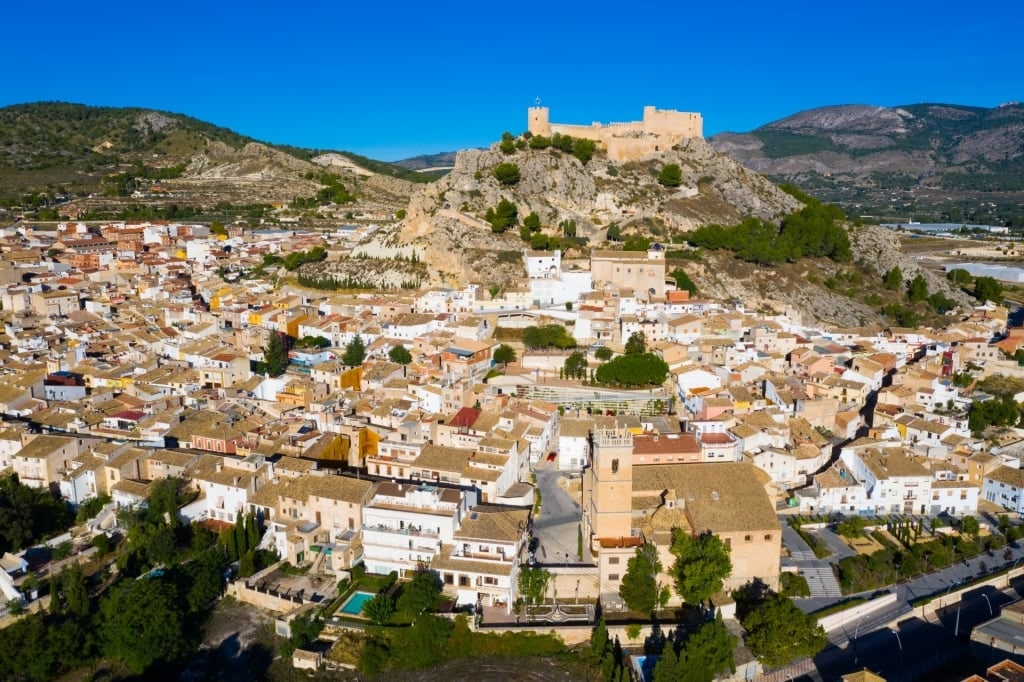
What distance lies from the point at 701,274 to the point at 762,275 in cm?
376

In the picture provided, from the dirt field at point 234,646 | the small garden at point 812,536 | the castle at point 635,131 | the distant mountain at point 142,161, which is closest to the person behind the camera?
the dirt field at point 234,646

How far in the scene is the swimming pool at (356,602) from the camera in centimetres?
1755

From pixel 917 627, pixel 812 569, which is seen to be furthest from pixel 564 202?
pixel 917 627

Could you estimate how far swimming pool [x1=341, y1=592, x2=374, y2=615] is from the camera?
1755 centimetres

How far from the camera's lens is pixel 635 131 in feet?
178

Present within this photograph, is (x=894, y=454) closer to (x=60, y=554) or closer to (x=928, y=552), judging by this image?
(x=928, y=552)

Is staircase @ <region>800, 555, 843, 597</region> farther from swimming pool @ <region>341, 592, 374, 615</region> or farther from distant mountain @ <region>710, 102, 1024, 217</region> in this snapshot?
distant mountain @ <region>710, 102, 1024, 217</region>

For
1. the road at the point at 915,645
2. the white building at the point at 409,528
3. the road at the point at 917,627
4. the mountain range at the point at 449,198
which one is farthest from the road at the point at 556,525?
the mountain range at the point at 449,198

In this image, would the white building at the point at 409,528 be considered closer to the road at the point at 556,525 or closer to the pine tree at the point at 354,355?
the road at the point at 556,525

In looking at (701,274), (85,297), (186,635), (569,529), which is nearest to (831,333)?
(701,274)

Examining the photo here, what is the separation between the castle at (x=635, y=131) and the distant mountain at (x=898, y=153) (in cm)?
8073

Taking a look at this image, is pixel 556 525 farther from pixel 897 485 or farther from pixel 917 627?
pixel 897 485

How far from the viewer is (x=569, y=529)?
20.1 metres

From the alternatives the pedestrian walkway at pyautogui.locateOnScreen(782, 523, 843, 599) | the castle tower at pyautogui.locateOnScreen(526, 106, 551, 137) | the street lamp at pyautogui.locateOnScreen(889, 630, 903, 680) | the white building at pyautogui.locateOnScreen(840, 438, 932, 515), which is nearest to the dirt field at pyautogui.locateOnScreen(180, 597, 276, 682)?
the pedestrian walkway at pyautogui.locateOnScreen(782, 523, 843, 599)
